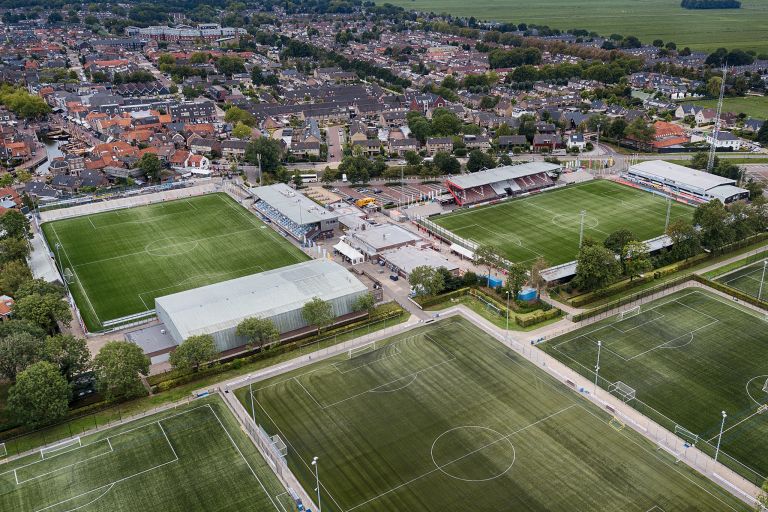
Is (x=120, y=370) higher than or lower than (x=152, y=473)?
higher

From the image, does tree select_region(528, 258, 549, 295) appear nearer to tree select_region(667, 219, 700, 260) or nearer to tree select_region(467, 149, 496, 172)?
tree select_region(667, 219, 700, 260)

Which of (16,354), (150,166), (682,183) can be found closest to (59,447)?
(16,354)

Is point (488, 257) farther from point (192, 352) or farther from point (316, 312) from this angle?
point (192, 352)

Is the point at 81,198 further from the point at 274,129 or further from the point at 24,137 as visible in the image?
the point at 274,129

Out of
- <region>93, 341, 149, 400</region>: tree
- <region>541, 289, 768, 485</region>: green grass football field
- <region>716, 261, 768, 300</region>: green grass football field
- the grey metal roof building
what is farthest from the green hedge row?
<region>93, 341, 149, 400</region>: tree

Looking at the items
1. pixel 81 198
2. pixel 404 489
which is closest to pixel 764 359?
pixel 404 489

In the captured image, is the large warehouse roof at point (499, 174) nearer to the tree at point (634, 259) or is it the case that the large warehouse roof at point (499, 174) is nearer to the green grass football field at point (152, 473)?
the tree at point (634, 259)
